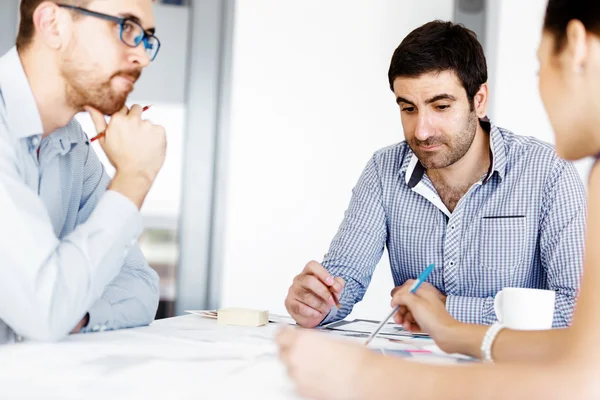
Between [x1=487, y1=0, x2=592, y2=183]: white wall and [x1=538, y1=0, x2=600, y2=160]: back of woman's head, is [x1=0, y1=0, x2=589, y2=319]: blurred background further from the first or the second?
[x1=538, y1=0, x2=600, y2=160]: back of woman's head

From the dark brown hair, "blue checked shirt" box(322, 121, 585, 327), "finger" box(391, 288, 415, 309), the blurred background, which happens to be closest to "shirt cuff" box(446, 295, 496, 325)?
"blue checked shirt" box(322, 121, 585, 327)

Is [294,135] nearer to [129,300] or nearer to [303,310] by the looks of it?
[303,310]

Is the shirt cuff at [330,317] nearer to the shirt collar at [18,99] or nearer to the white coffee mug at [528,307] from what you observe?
the white coffee mug at [528,307]

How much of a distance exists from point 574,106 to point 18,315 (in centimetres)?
97

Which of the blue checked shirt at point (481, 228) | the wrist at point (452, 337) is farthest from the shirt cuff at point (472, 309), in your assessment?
the wrist at point (452, 337)

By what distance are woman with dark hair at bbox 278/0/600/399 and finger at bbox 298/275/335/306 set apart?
0.78 m

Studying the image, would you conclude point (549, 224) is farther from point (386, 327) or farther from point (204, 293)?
point (204, 293)

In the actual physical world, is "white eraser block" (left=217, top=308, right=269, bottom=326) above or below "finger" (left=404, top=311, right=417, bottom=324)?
below

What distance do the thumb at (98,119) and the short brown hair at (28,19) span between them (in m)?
0.20

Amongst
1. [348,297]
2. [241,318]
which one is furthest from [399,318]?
[348,297]

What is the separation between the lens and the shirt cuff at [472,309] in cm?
176

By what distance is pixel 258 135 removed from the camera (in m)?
3.22

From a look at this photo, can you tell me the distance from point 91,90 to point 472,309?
3.79ft

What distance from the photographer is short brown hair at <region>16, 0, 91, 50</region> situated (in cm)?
143
